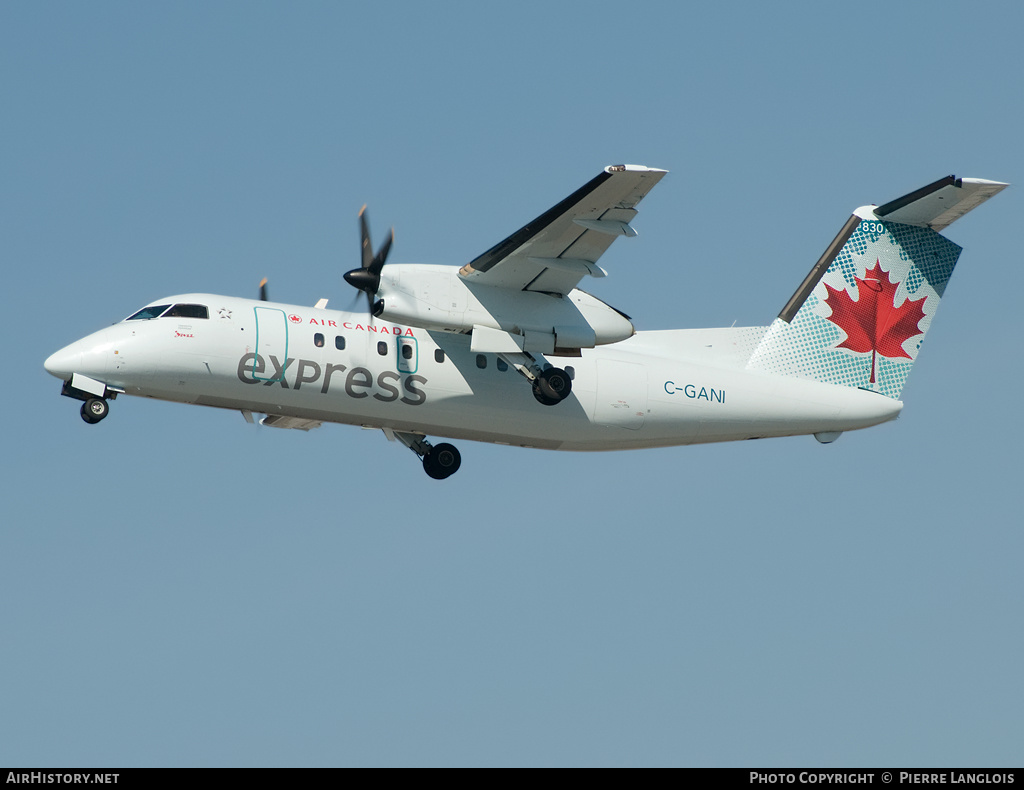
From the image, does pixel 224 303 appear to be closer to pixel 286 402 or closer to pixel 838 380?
pixel 286 402

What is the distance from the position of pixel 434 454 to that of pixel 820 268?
7110mm

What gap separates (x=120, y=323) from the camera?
1794cm

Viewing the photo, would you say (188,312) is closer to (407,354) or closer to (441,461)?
(407,354)

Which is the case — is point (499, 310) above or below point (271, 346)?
above

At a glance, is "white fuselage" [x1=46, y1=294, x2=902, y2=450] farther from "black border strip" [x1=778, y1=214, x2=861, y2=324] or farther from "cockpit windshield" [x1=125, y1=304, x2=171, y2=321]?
"black border strip" [x1=778, y1=214, x2=861, y2=324]

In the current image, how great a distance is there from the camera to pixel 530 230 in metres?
17.5

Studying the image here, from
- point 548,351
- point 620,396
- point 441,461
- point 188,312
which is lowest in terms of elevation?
point 441,461

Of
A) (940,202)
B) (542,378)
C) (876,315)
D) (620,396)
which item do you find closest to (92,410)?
(542,378)

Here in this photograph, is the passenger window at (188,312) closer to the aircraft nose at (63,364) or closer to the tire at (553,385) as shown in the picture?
the aircraft nose at (63,364)

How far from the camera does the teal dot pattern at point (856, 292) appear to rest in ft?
68.6

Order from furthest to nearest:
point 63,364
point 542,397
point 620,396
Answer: point 620,396 < point 542,397 < point 63,364

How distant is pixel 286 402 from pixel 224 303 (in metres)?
1.64

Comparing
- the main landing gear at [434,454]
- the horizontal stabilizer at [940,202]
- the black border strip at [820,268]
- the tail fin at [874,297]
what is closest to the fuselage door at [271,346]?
the main landing gear at [434,454]
